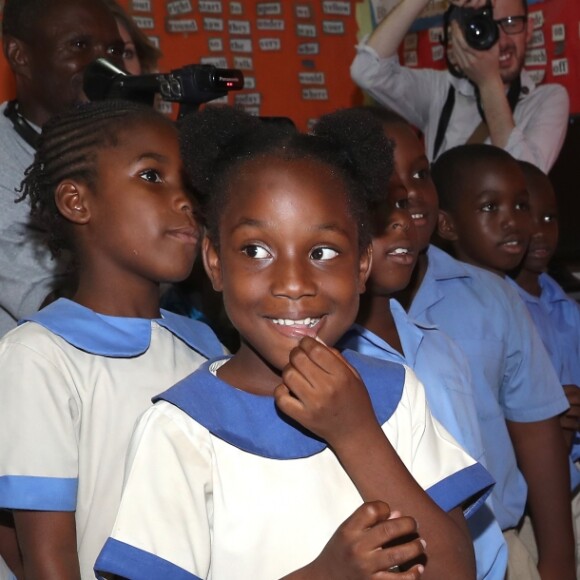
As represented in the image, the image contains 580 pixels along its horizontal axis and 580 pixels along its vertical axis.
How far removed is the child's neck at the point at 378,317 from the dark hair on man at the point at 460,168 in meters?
0.73

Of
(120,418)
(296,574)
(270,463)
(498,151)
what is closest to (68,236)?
(120,418)

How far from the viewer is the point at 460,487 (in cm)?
129

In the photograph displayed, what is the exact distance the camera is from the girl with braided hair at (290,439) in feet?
3.84

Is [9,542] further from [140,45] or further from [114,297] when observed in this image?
[140,45]

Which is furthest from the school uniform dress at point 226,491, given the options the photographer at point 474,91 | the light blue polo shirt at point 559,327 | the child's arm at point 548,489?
the photographer at point 474,91

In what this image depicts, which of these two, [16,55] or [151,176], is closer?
[151,176]

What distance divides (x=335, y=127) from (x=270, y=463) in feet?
1.71

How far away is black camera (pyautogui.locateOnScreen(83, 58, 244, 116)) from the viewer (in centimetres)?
196

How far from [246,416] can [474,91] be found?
8.58 feet

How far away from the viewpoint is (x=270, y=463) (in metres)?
1.23

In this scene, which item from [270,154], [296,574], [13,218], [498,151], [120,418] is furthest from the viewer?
[498,151]

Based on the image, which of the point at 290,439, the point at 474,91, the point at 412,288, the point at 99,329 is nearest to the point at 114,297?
the point at 99,329

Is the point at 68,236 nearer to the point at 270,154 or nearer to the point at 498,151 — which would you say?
the point at 270,154

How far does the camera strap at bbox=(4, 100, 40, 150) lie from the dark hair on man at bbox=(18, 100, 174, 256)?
0.44 m
